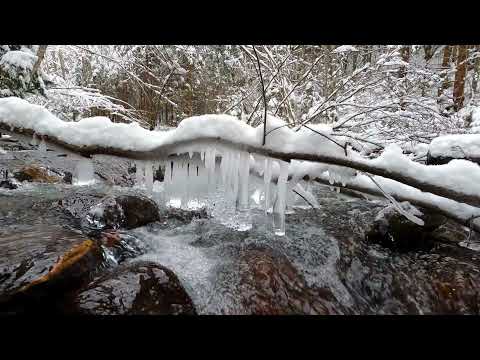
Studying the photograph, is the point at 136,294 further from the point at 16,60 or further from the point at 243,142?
the point at 16,60

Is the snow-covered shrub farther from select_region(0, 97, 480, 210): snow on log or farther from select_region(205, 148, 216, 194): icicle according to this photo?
select_region(205, 148, 216, 194): icicle

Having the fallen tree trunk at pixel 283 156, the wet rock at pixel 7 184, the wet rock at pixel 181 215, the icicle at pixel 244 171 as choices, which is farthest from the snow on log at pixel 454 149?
the wet rock at pixel 7 184

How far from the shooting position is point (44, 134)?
284 cm

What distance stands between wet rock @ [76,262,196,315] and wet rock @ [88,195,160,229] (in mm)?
1223

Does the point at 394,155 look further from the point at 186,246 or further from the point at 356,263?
the point at 186,246

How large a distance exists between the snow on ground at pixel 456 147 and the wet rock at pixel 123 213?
4.01 m

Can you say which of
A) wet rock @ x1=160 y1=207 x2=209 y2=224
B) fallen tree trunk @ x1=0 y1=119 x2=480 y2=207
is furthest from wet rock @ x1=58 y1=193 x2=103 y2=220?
fallen tree trunk @ x1=0 y1=119 x2=480 y2=207

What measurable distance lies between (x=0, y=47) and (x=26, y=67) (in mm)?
833

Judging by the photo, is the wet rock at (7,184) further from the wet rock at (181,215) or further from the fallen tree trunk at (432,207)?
the fallen tree trunk at (432,207)

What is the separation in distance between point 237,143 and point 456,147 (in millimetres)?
3091

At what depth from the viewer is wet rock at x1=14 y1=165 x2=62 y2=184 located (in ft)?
17.8

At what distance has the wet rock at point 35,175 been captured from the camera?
543 cm

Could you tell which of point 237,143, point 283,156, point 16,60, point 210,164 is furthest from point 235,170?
point 16,60
